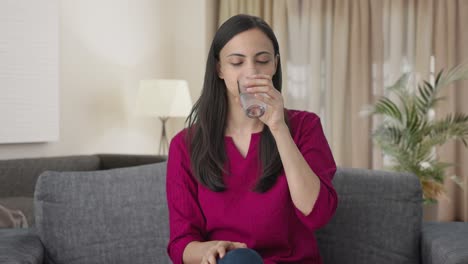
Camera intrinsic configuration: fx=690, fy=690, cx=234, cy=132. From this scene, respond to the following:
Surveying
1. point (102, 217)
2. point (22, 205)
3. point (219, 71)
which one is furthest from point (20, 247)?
point (22, 205)

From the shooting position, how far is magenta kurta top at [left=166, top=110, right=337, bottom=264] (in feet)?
5.99

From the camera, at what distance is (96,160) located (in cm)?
438

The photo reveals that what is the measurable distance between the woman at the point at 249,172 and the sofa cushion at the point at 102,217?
0.23m

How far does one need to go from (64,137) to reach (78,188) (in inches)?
101

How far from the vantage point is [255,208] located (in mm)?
1839

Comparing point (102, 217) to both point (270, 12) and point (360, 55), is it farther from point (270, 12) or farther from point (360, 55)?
point (270, 12)

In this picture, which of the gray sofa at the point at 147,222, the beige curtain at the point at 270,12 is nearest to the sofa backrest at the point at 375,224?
the gray sofa at the point at 147,222

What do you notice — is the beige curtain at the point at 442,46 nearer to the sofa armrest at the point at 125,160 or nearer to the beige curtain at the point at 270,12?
the beige curtain at the point at 270,12

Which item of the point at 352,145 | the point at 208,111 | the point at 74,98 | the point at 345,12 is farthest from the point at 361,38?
the point at 208,111

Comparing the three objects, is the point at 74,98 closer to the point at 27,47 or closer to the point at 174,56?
the point at 27,47

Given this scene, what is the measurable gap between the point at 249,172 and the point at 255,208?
11 cm

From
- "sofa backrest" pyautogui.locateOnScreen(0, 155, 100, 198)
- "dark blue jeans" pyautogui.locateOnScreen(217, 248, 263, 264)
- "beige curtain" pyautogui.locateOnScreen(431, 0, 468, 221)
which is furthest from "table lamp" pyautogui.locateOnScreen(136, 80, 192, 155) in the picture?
"dark blue jeans" pyautogui.locateOnScreen(217, 248, 263, 264)

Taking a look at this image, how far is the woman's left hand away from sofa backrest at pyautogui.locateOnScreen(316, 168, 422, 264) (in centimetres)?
47

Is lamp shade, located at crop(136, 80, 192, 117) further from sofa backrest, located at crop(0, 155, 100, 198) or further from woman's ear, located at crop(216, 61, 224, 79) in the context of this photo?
woman's ear, located at crop(216, 61, 224, 79)
